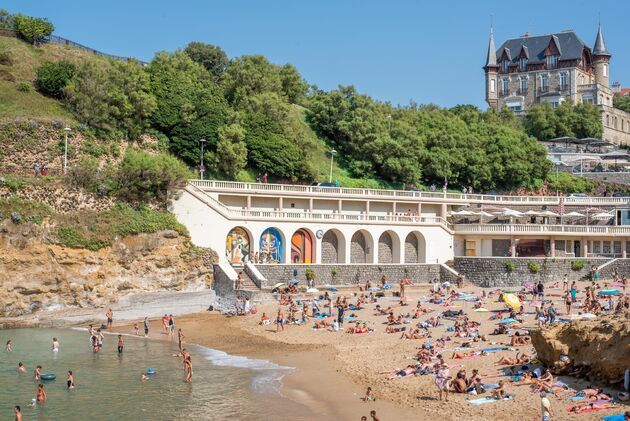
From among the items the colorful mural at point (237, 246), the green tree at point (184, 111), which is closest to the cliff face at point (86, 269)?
the colorful mural at point (237, 246)

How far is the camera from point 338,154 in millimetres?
74312

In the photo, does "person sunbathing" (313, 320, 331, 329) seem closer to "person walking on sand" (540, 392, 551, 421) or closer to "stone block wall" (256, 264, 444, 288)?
"stone block wall" (256, 264, 444, 288)

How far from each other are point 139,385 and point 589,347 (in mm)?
15895

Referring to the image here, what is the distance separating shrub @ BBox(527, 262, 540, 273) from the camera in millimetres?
55750

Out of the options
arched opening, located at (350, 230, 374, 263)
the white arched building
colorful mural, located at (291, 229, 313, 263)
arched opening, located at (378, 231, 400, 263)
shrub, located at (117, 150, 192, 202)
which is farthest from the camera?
arched opening, located at (378, 231, 400, 263)

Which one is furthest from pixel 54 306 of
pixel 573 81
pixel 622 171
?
pixel 573 81

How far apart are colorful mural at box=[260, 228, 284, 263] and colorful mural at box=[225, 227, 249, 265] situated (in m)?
1.12

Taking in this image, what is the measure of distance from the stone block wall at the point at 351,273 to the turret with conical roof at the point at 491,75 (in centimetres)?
6483

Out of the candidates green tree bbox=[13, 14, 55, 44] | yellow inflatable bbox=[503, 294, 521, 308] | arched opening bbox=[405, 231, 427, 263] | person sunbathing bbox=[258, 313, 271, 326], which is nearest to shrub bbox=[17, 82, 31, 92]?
green tree bbox=[13, 14, 55, 44]

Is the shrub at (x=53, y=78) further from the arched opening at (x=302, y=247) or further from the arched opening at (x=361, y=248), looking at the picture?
the arched opening at (x=361, y=248)

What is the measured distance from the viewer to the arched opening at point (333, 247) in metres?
55.8

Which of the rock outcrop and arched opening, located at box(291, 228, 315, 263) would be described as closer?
the rock outcrop

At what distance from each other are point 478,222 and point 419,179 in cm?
981

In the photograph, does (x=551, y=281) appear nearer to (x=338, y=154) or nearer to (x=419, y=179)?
(x=419, y=179)
